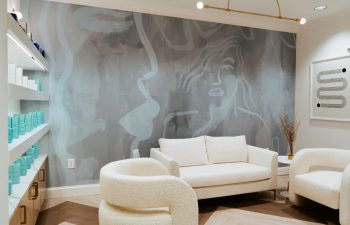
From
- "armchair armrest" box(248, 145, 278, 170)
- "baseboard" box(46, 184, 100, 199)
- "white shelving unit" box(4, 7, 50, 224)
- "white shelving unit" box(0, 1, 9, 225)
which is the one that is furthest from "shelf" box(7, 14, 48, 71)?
"armchair armrest" box(248, 145, 278, 170)

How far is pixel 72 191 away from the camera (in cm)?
348

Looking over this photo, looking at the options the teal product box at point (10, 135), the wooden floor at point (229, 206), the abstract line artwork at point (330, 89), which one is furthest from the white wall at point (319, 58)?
the teal product box at point (10, 135)

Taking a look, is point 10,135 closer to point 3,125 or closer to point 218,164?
point 3,125

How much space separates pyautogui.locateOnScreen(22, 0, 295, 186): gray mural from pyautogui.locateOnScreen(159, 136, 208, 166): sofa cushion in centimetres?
35

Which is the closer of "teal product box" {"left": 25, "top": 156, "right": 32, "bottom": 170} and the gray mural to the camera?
"teal product box" {"left": 25, "top": 156, "right": 32, "bottom": 170}

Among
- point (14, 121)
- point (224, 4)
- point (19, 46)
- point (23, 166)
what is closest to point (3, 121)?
point (14, 121)

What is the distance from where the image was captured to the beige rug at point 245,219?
275 cm

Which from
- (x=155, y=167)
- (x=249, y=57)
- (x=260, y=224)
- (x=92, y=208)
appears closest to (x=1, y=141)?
(x=155, y=167)

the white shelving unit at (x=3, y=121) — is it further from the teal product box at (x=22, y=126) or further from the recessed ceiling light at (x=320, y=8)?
the recessed ceiling light at (x=320, y=8)

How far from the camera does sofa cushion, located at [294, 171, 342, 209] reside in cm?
262

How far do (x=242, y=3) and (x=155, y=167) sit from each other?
262 centimetres

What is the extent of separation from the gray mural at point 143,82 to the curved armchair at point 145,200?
1757mm

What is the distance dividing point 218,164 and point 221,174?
0.50 meters

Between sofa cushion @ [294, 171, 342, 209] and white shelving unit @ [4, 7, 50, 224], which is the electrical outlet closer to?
white shelving unit @ [4, 7, 50, 224]
